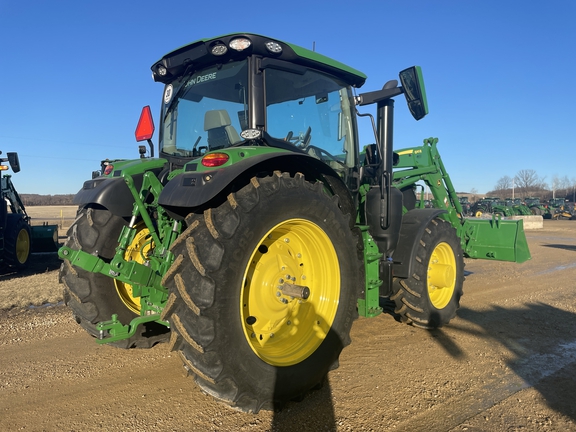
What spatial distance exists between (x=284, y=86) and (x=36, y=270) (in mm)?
8840

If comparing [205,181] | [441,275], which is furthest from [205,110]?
[441,275]

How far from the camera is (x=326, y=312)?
3385 mm

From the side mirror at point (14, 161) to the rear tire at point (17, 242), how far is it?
3.73 feet

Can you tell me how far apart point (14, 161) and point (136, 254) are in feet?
24.8

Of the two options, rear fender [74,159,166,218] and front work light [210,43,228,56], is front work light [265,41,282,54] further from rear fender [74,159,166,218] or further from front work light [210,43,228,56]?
rear fender [74,159,166,218]

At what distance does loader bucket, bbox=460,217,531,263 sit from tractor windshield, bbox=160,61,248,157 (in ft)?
14.8

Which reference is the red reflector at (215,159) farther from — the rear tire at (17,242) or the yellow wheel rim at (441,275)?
the rear tire at (17,242)

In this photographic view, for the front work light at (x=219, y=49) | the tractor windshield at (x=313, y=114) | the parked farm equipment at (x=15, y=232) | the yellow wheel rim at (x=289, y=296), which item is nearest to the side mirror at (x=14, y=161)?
the parked farm equipment at (x=15, y=232)

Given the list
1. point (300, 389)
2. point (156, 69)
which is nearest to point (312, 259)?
point (300, 389)

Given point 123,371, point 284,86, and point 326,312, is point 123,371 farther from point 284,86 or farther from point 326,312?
point 284,86

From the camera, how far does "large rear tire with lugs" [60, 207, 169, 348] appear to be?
3.50 m

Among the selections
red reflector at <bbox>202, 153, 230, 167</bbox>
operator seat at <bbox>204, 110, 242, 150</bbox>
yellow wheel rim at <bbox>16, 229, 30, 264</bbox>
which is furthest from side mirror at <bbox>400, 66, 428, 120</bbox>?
yellow wheel rim at <bbox>16, 229, 30, 264</bbox>

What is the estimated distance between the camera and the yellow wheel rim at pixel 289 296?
3113 millimetres

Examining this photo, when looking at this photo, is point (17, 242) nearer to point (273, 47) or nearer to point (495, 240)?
point (273, 47)
